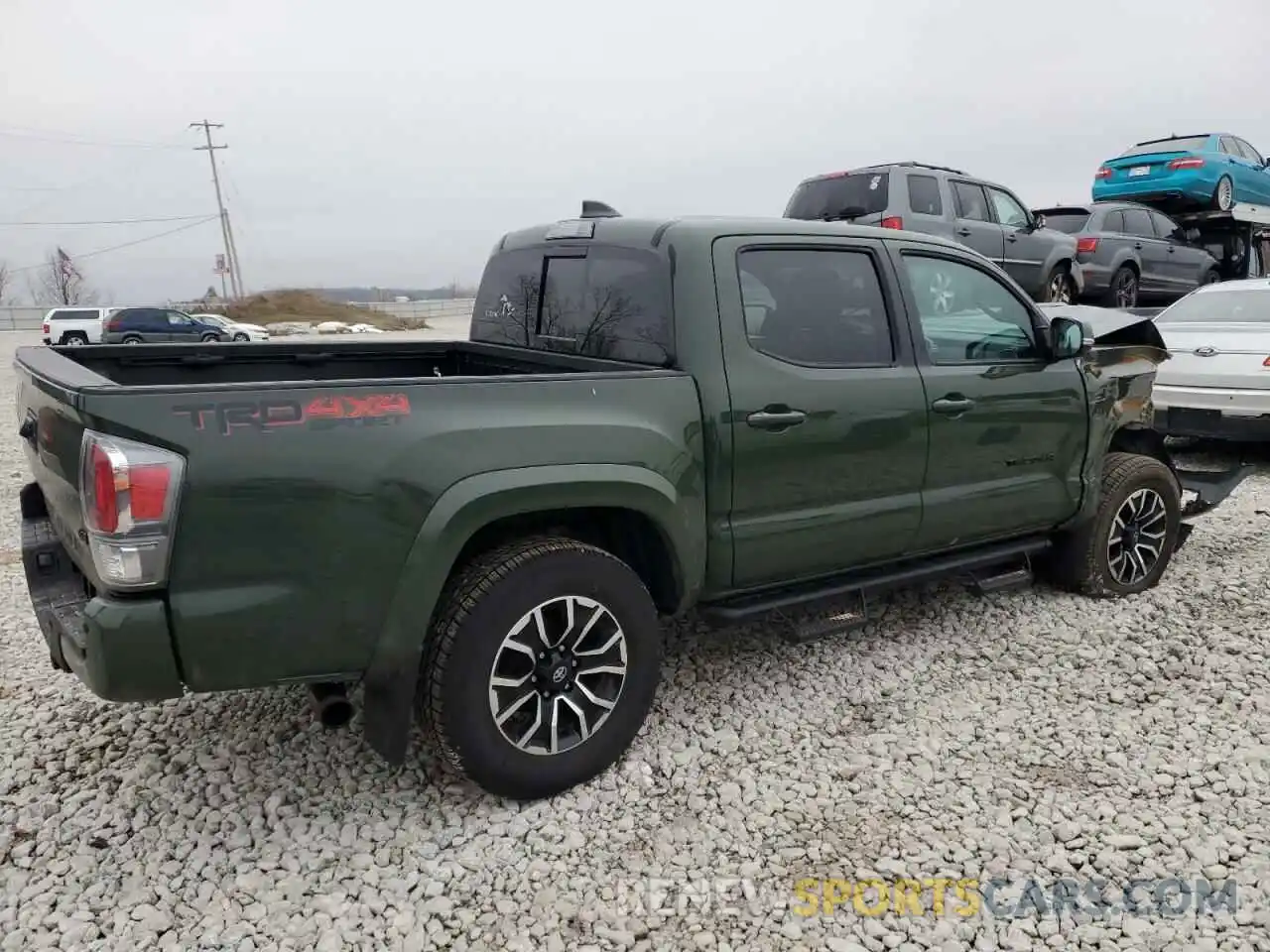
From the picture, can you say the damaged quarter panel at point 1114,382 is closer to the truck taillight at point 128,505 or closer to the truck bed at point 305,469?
the truck bed at point 305,469

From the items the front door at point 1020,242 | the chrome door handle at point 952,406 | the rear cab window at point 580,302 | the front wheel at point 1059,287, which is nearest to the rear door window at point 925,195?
the front door at point 1020,242

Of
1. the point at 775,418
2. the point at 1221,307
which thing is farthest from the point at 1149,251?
the point at 775,418

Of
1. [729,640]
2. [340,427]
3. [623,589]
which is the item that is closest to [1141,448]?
[729,640]

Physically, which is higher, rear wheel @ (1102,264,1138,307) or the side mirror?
the side mirror

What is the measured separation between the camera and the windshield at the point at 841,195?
31.8 feet

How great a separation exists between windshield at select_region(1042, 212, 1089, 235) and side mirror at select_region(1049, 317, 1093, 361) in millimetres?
9501

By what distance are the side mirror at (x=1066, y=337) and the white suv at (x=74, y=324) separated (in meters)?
29.1

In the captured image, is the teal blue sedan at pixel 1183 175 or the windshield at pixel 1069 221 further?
the teal blue sedan at pixel 1183 175

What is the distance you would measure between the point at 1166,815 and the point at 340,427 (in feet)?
9.33

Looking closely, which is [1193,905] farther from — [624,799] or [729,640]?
[729,640]

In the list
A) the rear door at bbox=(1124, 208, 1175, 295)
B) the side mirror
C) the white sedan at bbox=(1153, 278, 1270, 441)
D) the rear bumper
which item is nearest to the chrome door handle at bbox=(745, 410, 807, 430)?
the side mirror

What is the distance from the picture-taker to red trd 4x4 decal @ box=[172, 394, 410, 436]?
7.88 feet

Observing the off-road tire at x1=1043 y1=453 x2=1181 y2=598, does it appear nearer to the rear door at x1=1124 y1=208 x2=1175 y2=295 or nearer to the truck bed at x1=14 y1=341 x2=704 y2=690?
the truck bed at x1=14 y1=341 x2=704 y2=690

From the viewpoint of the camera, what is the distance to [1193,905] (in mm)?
2586
